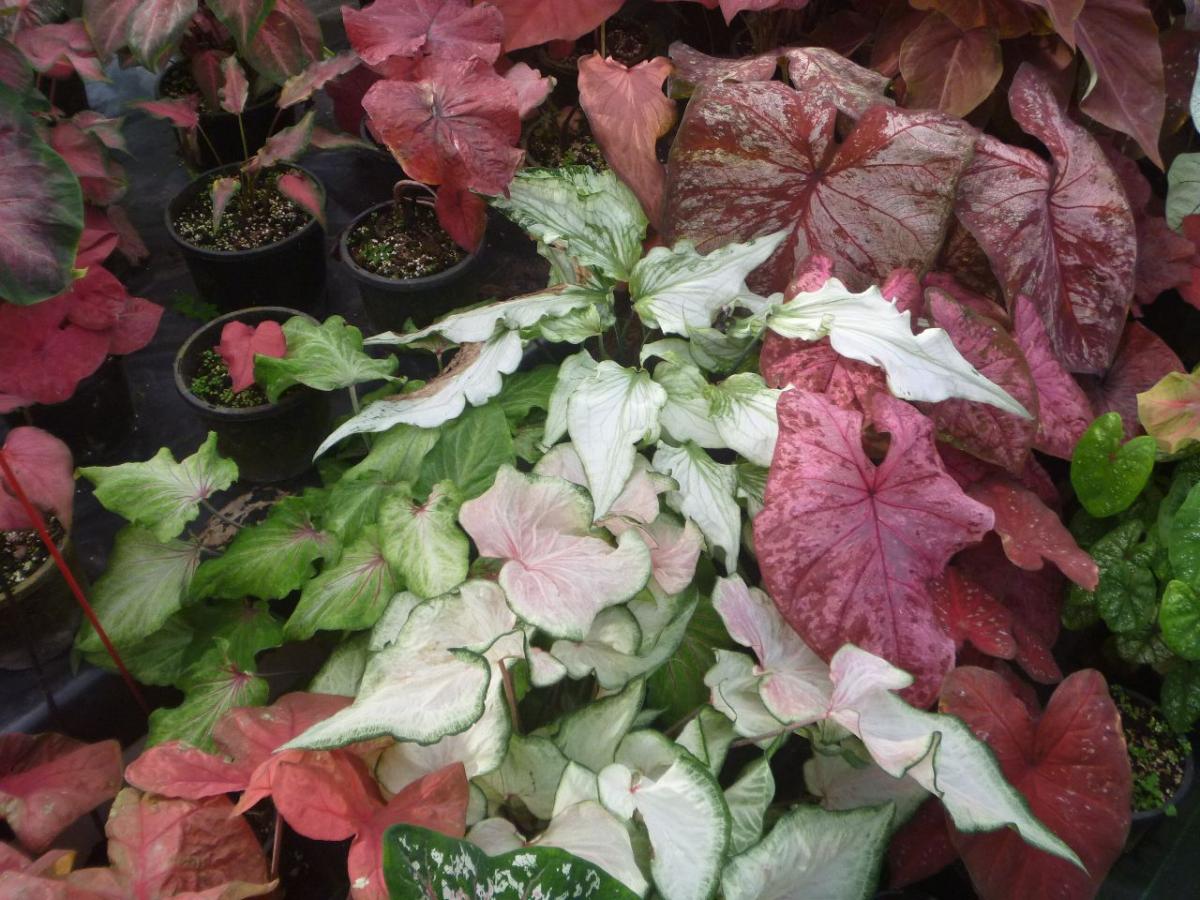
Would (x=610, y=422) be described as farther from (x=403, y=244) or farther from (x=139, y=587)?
(x=403, y=244)

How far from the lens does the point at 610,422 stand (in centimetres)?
92

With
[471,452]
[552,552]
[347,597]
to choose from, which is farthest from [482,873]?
[471,452]

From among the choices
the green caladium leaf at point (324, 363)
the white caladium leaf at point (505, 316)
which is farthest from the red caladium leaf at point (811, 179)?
the green caladium leaf at point (324, 363)

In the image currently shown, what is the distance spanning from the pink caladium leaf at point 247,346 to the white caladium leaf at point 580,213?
30 cm

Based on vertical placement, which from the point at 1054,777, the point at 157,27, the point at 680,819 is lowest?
the point at 1054,777

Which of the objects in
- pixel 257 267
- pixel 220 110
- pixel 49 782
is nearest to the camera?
pixel 49 782

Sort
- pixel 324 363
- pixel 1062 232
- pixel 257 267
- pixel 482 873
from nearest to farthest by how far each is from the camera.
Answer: pixel 482 873 < pixel 324 363 < pixel 1062 232 < pixel 257 267


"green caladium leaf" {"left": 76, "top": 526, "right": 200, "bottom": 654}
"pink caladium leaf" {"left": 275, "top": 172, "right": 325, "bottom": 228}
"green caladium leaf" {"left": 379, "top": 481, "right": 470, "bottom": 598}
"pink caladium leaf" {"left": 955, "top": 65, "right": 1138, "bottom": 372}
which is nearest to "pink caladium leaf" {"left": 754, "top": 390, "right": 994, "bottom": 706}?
"green caladium leaf" {"left": 379, "top": 481, "right": 470, "bottom": 598}

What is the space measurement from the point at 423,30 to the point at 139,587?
30.6 inches

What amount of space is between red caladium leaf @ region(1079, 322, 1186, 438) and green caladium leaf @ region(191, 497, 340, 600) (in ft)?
3.11

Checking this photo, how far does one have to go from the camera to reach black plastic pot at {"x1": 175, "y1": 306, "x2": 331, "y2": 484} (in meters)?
1.29

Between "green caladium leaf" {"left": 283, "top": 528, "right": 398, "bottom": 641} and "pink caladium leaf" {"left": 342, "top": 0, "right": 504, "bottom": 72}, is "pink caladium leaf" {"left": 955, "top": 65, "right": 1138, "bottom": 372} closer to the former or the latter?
"pink caladium leaf" {"left": 342, "top": 0, "right": 504, "bottom": 72}

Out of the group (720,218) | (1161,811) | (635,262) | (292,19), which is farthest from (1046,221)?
(292,19)

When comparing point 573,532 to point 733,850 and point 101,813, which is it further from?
point 101,813
